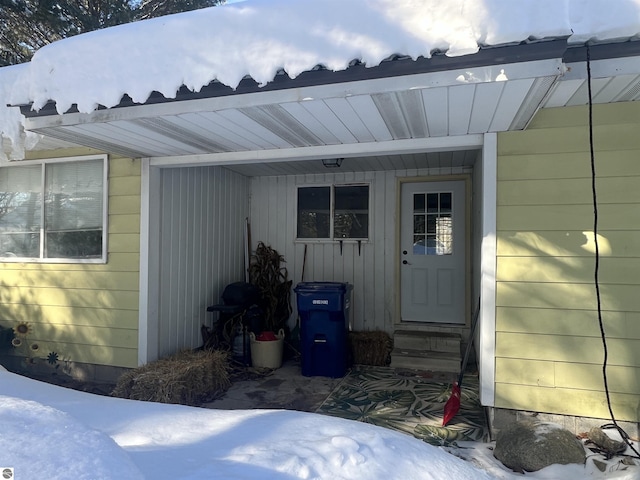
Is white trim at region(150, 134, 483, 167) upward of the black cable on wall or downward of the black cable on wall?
upward

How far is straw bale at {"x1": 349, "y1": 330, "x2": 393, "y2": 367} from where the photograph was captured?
523 cm

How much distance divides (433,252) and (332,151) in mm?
2475

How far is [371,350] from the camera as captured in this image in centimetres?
525

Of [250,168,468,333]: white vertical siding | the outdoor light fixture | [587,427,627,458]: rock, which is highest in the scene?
the outdoor light fixture

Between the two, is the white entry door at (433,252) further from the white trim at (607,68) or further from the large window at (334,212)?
the white trim at (607,68)

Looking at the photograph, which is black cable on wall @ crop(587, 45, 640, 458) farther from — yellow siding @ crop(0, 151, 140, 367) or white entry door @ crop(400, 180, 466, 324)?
yellow siding @ crop(0, 151, 140, 367)

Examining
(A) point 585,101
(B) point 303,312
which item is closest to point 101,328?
(B) point 303,312

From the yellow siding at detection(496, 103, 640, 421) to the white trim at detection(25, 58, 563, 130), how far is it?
121 cm

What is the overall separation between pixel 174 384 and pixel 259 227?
9.58 ft

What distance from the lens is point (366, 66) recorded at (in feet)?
7.23

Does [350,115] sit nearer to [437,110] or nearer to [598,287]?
[437,110]

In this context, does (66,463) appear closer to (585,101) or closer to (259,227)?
(585,101)

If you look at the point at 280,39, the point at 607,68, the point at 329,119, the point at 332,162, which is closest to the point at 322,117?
the point at 329,119

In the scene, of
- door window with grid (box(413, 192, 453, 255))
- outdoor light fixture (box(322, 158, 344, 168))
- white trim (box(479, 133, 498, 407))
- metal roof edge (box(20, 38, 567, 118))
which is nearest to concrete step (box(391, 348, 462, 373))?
door window with grid (box(413, 192, 453, 255))
